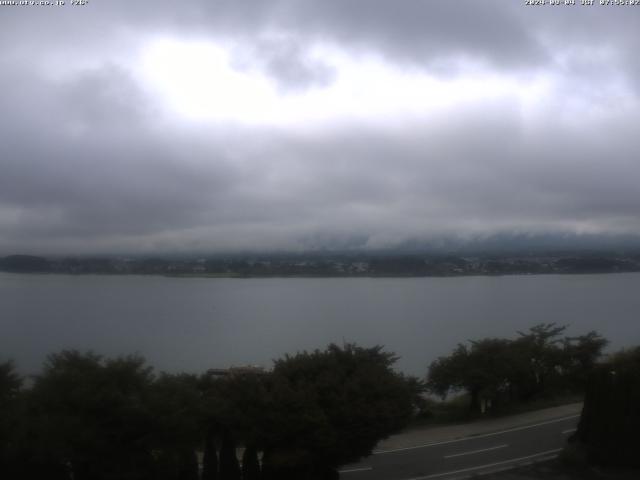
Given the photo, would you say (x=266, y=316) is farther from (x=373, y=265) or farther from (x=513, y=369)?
(x=513, y=369)

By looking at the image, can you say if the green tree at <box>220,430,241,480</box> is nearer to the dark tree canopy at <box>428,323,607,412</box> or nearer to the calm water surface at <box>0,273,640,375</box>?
the calm water surface at <box>0,273,640,375</box>

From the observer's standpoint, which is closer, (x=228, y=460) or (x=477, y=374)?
(x=228, y=460)

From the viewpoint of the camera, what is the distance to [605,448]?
15570mm

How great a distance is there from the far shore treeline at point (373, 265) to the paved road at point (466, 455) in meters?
50.3

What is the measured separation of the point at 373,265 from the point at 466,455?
63859 millimetres

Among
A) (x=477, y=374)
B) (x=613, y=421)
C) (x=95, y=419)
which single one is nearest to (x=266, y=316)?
(x=477, y=374)

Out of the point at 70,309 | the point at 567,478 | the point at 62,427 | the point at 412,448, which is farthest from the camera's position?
the point at 70,309

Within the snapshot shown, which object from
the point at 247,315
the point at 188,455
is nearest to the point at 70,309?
the point at 247,315

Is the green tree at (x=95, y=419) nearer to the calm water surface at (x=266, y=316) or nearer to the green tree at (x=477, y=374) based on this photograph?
the calm water surface at (x=266, y=316)

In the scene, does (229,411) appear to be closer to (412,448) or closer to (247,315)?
(412,448)

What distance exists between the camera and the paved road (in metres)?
16.1

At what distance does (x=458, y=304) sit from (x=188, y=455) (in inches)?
2323

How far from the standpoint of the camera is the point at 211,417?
45.1 feet

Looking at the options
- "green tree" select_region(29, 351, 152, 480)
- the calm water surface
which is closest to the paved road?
"green tree" select_region(29, 351, 152, 480)
